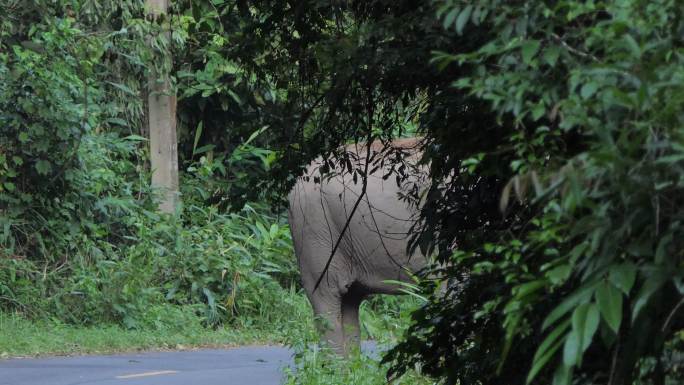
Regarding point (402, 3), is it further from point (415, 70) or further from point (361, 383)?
point (361, 383)

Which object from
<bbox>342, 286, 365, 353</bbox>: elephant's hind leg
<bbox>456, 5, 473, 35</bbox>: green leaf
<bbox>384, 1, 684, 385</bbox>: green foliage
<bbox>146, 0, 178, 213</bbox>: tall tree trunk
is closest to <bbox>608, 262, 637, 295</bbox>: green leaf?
<bbox>384, 1, 684, 385</bbox>: green foliage

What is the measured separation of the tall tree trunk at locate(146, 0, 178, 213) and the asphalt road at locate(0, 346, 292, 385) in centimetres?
474

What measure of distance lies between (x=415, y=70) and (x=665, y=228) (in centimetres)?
221

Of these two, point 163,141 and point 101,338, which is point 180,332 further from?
point 163,141

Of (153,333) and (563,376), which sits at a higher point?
(153,333)

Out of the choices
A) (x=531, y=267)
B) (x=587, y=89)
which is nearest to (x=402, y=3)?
(x=531, y=267)

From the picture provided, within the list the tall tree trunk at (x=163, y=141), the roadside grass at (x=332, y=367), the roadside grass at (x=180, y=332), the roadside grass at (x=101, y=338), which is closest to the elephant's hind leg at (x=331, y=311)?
the roadside grass at (x=180, y=332)

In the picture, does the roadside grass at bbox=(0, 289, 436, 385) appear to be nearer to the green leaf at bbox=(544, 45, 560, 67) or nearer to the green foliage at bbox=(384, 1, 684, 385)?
the green foliage at bbox=(384, 1, 684, 385)

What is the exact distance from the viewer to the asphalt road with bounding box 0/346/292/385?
1010cm

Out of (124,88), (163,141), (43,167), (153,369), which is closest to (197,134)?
(163,141)

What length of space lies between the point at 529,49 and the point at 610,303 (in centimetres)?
65

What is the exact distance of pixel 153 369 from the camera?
36.8 ft

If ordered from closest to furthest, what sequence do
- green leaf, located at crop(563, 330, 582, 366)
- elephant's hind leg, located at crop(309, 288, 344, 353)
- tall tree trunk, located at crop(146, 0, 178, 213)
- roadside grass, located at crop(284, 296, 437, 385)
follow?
green leaf, located at crop(563, 330, 582, 366) < roadside grass, located at crop(284, 296, 437, 385) < elephant's hind leg, located at crop(309, 288, 344, 353) < tall tree trunk, located at crop(146, 0, 178, 213)

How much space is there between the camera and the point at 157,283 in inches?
642
